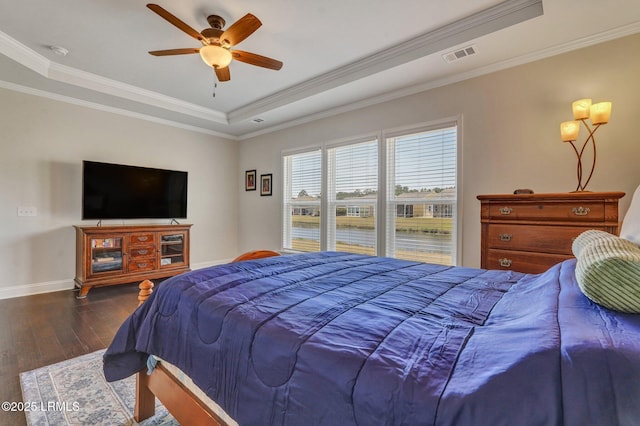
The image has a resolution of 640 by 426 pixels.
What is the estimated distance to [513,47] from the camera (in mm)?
2617

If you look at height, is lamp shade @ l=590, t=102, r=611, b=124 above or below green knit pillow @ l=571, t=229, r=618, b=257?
above

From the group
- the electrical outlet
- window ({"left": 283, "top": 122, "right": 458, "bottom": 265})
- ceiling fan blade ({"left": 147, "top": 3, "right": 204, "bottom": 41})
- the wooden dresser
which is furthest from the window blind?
the electrical outlet

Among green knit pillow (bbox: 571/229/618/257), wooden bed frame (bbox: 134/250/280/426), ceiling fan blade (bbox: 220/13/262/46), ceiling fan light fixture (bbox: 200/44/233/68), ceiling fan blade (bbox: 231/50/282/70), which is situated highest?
ceiling fan blade (bbox: 220/13/262/46)

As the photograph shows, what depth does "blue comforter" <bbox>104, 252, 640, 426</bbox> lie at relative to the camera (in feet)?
1.73

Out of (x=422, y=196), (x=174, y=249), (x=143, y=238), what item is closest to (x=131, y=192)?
(x=143, y=238)

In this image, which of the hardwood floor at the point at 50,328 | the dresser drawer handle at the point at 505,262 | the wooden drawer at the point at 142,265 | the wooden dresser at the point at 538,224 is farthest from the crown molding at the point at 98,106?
the dresser drawer handle at the point at 505,262

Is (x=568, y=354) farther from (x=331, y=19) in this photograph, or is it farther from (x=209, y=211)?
(x=209, y=211)

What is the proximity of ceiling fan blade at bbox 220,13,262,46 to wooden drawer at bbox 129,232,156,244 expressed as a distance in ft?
9.90

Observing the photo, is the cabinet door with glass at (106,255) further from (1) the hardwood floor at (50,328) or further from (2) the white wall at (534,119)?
(2) the white wall at (534,119)

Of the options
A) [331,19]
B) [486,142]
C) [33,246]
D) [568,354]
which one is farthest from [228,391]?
[33,246]

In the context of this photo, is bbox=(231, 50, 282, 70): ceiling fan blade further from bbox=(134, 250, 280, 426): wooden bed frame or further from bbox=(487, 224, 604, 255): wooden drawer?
bbox=(487, 224, 604, 255): wooden drawer

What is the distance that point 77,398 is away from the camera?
68.4 inches

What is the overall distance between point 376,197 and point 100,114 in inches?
163

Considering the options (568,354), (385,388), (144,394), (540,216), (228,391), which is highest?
(540,216)
